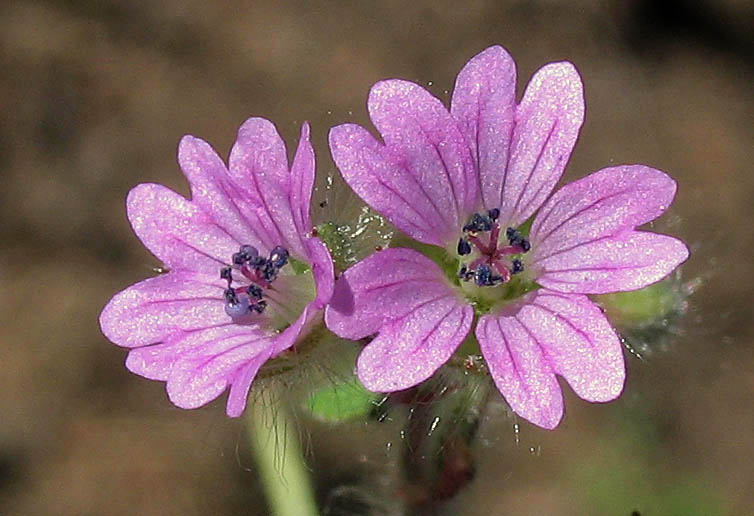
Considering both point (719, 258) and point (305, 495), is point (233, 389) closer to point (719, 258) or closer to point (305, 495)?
point (305, 495)

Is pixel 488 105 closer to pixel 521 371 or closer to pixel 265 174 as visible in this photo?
pixel 265 174

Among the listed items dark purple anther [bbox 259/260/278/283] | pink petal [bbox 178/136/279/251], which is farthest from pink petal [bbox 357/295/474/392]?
pink petal [bbox 178/136/279/251]

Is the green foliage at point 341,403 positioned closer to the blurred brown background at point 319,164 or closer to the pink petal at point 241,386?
the pink petal at point 241,386

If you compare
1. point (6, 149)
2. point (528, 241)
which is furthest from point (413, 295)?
point (6, 149)

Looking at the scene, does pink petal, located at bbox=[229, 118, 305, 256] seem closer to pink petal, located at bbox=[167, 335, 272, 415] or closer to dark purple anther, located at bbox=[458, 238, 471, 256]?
pink petal, located at bbox=[167, 335, 272, 415]

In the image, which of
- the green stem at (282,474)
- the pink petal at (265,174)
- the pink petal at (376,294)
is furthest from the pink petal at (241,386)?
the green stem at (282,474)

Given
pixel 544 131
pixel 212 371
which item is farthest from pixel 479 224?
pixel 212 371

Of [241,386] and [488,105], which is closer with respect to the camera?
[241,386]
